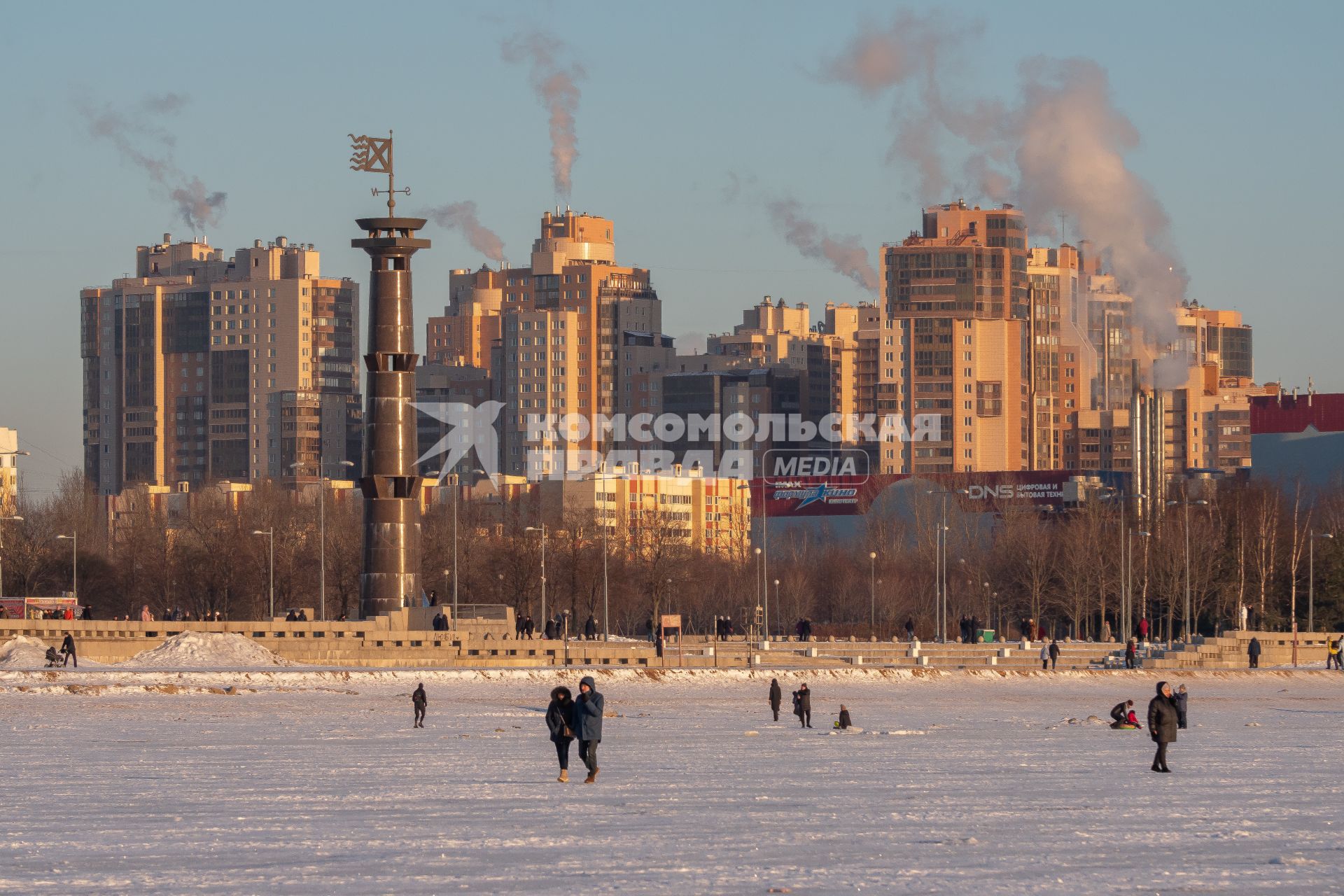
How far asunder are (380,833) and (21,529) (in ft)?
280

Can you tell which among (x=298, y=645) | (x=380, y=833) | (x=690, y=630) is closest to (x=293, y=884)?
(x=380, y=833)

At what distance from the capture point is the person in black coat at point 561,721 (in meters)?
26.0

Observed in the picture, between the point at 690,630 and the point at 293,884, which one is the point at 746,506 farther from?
the point at 293,884

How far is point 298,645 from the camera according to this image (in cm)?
6575

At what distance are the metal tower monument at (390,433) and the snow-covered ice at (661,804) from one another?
20.6 m

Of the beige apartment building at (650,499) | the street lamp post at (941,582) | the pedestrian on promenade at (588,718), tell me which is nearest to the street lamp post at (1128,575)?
the street lamp post at (941,582)

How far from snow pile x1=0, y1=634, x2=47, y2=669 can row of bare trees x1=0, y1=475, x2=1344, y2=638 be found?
24.5 metres

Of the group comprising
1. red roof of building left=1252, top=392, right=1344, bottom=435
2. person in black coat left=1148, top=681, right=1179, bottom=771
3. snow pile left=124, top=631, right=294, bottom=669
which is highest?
red roof of building left=1252, top=392, right=1344, bottom=435

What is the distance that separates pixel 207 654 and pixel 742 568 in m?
64.7

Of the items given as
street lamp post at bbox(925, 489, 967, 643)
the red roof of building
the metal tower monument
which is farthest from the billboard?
the metal tower monument

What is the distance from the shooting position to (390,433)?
67625 millimetres

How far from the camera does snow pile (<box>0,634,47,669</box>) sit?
60062 mm

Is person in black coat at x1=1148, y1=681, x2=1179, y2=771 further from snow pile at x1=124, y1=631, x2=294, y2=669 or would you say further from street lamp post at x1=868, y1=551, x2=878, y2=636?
street lamp post at x1=868, y1=551, x2=878, y2=636

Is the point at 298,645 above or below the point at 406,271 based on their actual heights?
below
